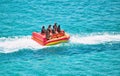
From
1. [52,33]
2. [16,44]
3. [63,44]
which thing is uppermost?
[52,33]

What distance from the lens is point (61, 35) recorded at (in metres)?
35.0

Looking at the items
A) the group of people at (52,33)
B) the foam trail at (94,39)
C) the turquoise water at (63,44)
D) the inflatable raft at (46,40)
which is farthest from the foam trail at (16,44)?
the foam trail at (94,39)

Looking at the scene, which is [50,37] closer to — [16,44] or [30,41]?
[30,41]

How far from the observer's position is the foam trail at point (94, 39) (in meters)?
35.3

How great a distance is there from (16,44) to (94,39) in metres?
7.73

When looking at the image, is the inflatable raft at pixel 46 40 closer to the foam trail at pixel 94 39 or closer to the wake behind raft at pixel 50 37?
the wake behind raft at pixel 50 37

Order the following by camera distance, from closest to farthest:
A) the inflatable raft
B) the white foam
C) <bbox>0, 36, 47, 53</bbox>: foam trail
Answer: <bbox>0, 36, 47, 53</bbox>: foam trail, the white foam, the inflatable raft

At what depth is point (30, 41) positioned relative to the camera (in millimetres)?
35312

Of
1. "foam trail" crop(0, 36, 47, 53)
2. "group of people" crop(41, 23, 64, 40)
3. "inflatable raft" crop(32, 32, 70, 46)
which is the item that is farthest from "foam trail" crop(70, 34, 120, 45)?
"foam trail" crop(0, 36, 47, 53)

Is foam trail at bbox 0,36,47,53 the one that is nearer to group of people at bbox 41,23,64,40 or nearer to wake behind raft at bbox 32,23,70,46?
wake behind raft at bbox 32,23,70,46

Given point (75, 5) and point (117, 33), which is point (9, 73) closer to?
point (117, 33)

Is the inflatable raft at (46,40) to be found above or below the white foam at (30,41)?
above

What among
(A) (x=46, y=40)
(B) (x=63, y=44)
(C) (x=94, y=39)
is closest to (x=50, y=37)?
(A) (x=46, y=40)

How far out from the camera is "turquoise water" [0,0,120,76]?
97.9 feet
